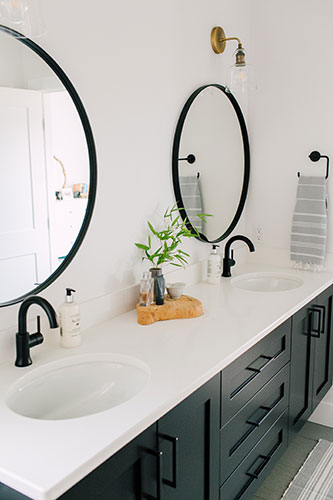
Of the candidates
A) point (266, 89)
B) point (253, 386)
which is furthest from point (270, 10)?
point (253, 386)

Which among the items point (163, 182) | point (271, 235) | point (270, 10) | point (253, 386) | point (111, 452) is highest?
point (270, 10)

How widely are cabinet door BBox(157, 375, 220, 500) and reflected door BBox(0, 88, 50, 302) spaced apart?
604mm

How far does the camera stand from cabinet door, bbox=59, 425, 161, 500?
1066mm

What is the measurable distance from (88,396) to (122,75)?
117 cm

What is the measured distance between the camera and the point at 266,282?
2.73m

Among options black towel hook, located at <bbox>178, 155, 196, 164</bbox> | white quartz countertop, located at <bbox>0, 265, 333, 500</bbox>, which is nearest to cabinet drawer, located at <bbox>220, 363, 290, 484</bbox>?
white quartz countertop, located at <bbox>0, 265, 333, 500</bbox>

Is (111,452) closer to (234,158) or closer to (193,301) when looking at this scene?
(193,301)

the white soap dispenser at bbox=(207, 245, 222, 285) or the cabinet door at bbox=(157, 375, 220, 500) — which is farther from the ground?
the white soap dispenser at bbox=(207, 245, 222, 285)

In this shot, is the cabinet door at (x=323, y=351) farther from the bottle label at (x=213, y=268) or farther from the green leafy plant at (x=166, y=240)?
the green leafy plant at (x=166, y=240)

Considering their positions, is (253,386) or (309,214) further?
(309,214)

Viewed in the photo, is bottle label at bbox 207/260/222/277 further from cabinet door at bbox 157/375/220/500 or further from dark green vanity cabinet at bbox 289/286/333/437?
cabinet door at bbox 157/375/220/500

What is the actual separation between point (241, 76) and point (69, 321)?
1.46 metres

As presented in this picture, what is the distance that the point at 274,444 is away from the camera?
2.14m

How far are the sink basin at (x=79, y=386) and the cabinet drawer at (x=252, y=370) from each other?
30 cm
